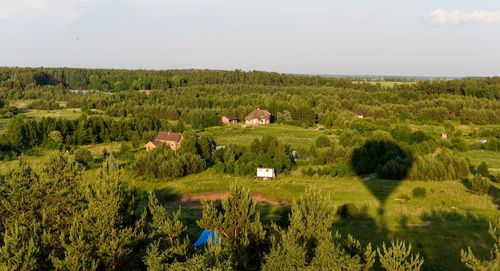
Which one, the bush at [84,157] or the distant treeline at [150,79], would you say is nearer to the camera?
the bush at [84,157]

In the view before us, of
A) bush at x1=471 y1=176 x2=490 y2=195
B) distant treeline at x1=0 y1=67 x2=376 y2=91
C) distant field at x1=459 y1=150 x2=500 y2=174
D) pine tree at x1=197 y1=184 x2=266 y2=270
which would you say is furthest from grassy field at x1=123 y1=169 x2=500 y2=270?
distant treeline at x1=0 y1=67 x2=376 y2=91

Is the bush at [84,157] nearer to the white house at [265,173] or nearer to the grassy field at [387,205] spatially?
the grassy field at [387,205]

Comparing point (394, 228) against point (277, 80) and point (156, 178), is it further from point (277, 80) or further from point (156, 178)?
point (277, 80)

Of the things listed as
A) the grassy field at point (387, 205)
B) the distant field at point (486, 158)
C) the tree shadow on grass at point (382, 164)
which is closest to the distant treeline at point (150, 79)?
Result: the distant field at point (486, 158)

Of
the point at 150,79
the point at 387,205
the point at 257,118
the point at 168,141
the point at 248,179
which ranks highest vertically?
the point at 150,79

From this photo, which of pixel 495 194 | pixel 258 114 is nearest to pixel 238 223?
pixel 495 194

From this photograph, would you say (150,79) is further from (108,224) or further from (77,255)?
(77,255)

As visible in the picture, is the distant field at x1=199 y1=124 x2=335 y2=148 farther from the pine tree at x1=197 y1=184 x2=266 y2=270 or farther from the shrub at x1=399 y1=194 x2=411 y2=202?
the pine tree at x1=197 y1=184 x2=266 y2=270
